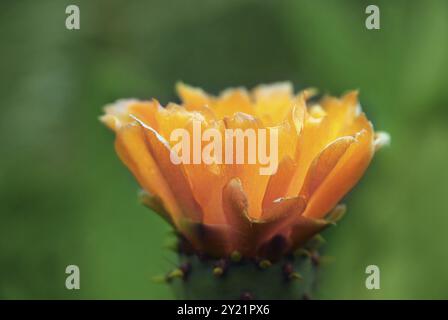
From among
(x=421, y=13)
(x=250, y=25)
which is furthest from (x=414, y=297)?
(x=250, y=25)

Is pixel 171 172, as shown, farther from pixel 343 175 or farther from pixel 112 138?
pixel 112 138

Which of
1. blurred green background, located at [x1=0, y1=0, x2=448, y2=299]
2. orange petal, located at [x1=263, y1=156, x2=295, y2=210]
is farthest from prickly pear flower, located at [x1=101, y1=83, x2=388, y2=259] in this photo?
blurred green background, located at [x1=0, y1=0, x2=448, y2=299]

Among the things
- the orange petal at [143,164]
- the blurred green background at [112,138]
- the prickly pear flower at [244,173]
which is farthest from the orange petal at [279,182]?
the blurred green background at [112,138]

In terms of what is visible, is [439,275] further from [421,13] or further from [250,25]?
[250,25]

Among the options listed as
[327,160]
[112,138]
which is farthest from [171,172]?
[112,138]

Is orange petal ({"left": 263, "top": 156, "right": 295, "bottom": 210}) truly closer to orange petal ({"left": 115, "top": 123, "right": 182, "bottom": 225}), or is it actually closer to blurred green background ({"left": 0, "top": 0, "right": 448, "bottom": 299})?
orange petal ({"left": 115, "top": 123, "right": 182, "bottom": 225})

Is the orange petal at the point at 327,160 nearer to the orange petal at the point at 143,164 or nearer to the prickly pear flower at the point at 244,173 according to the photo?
the prickly pear flower at the point at 244,173
